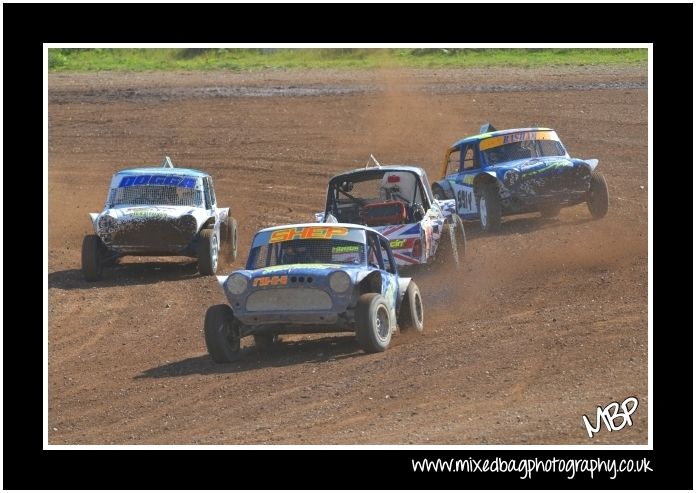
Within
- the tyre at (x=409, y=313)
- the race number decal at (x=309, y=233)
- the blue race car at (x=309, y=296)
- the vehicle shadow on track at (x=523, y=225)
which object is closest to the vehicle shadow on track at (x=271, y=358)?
the blue race car at (x=309, y=296)

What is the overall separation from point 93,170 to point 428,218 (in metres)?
13.3

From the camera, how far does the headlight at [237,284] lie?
14.2 m

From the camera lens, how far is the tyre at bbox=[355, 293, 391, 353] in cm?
1386

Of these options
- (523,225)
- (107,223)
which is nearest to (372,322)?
(107,223)

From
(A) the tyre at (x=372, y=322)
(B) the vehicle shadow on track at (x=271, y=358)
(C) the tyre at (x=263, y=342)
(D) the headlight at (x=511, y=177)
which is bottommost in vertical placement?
(B) the vehicle shadow on track at (x=271, y=358)

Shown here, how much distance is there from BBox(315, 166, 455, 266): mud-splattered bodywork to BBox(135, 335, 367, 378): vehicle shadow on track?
13.2 feet

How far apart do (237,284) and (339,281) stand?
3.49ft

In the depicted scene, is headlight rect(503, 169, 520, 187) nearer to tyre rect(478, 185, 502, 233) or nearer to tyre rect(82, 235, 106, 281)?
→ tyre rect(478, 185, 502, 233)

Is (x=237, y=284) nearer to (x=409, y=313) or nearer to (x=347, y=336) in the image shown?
(x=347, y=336)

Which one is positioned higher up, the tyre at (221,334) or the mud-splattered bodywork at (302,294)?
the mud-splattered bodywork at (302,294)

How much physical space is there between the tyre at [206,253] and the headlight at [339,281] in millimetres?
→ 6772

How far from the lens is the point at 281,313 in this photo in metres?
14.0

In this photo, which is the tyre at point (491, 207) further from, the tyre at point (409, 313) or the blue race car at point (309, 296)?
the blue race car at point (309, 296)

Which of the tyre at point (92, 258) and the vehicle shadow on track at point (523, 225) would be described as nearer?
the tyre at point (92, 258)
